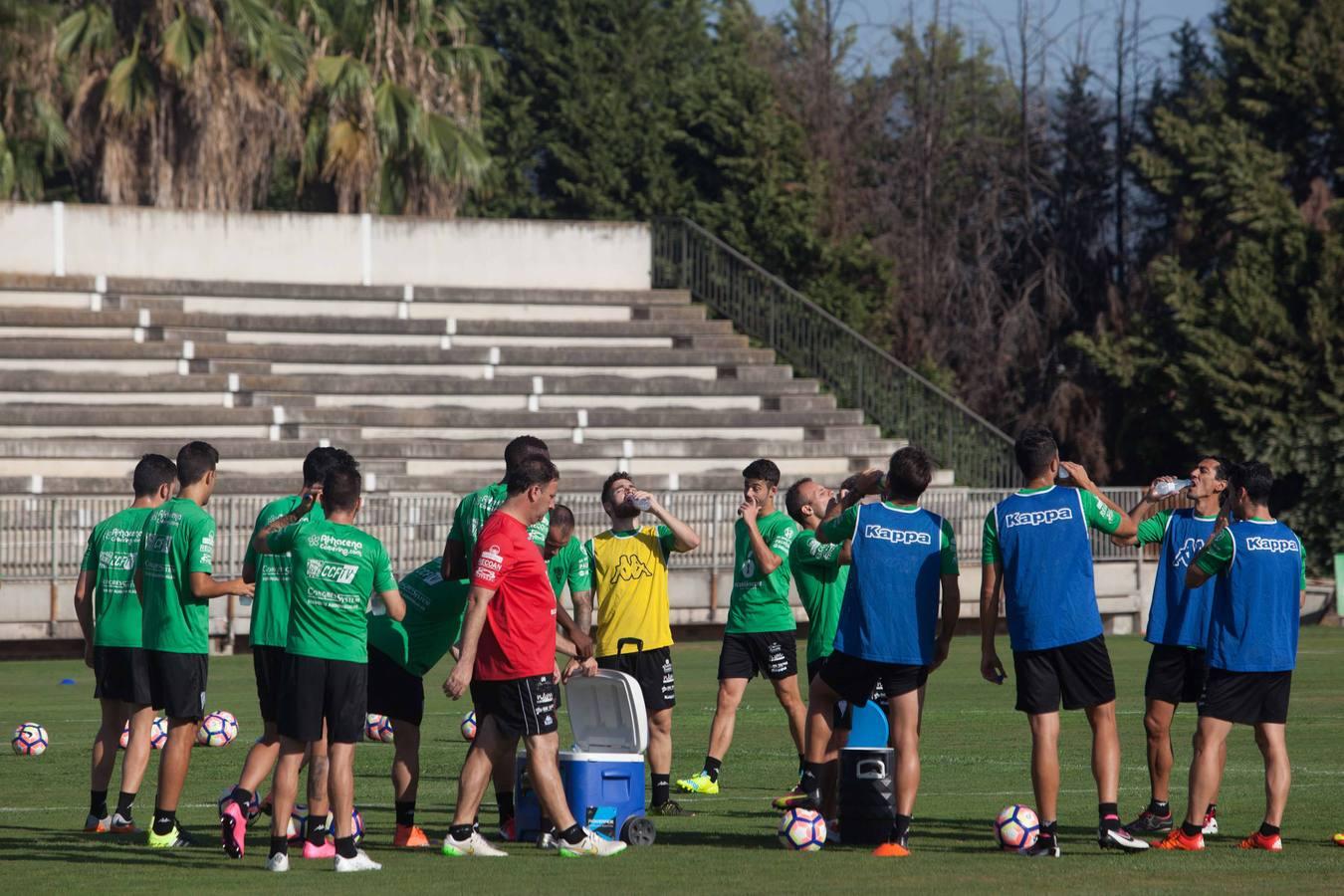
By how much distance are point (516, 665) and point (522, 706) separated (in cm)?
19

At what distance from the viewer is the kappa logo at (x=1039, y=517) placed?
928 cm

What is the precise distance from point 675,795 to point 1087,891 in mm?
4047

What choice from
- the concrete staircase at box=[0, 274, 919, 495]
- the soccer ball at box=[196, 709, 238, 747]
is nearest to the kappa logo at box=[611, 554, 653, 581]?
the soccer ball at box=[196, 709, 238, 747]

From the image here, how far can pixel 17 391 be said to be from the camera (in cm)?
2911

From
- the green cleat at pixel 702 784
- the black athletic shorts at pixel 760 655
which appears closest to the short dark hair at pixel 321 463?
the black athletic shorts at pixel 760 655

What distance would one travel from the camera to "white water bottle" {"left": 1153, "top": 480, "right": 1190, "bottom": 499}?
9715 mm

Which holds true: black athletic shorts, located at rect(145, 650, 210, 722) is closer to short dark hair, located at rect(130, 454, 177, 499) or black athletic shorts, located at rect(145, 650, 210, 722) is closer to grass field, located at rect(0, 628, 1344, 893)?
grass field, located at rect(0, 628, 1344, 893)

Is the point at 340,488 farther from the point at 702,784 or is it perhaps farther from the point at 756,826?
the point at 702,784

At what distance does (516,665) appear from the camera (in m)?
9.20

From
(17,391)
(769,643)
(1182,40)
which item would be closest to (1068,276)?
(1182,40)

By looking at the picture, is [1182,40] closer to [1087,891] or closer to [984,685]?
[984,685]

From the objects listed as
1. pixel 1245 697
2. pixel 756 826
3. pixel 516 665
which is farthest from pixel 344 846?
pixel 1245 697

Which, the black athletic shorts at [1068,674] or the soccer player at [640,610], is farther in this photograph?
the soccer player at [640,610]

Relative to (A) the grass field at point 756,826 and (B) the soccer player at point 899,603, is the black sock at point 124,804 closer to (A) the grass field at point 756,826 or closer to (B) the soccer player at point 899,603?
(A) the grass field at point 756,826
